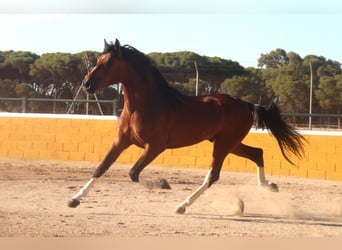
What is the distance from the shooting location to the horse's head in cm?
511

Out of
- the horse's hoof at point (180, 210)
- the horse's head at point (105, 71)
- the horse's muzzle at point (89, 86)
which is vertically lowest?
the horse's hoof at point (180, 210)

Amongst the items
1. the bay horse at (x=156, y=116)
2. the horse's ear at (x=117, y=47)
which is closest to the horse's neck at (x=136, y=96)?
the bay horse at (x=156, y=116)

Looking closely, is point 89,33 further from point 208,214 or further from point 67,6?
point 208,214

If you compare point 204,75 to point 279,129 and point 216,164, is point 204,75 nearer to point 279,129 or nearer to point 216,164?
point 279,129

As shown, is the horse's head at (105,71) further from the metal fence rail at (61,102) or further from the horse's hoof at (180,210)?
the metal fence rail at (61,102)

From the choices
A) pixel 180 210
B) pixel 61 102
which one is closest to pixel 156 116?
pixel 180 210

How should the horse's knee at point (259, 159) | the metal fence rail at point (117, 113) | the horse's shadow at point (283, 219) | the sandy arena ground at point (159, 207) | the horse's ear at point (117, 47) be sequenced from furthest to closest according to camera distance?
the metal fence rail at point (117, 113) < the horse's knee at point (259, 159) < the horse's shadow at point (283, 219) < the horse's ear at point (117, 47) < the sandy arena ground at point (159, 207)

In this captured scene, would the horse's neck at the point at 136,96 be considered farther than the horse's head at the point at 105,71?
Yes

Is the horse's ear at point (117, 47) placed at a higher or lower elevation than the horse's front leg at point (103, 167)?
higher

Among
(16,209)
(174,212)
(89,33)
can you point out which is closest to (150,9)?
(89,33)

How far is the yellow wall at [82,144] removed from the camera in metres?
9.05

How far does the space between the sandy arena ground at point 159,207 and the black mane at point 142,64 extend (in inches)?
51.1

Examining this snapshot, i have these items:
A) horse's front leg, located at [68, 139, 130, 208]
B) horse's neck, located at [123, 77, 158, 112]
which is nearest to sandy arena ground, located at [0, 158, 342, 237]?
horse's front leg, located at [68, 139, 130, 208]

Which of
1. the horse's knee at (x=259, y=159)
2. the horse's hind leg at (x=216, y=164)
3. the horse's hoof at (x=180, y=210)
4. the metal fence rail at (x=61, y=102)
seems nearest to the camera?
the horse's hoof at (x=180, y=210)
